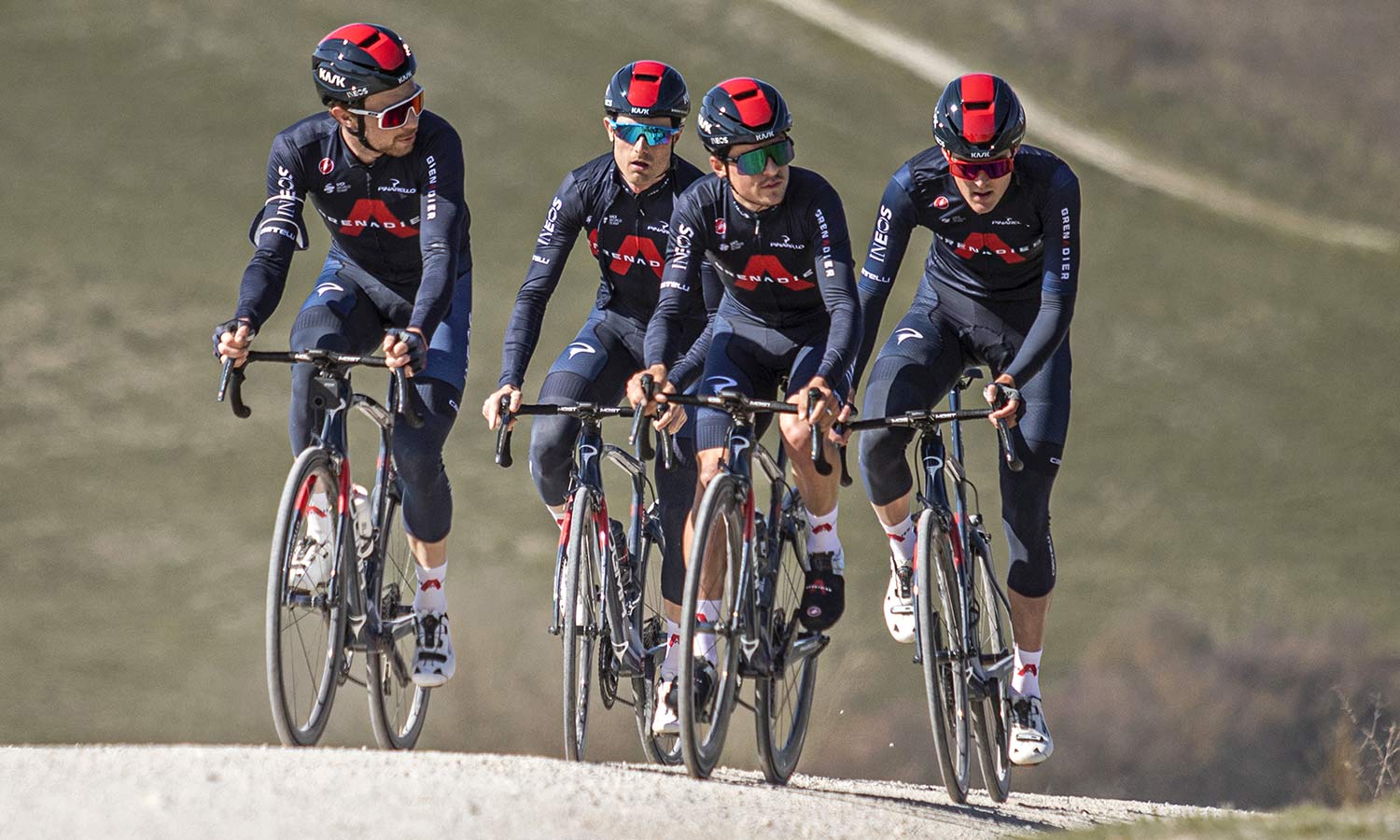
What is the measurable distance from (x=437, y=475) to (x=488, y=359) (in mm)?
24212

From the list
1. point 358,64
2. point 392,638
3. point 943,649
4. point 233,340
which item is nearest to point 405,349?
point 233,340

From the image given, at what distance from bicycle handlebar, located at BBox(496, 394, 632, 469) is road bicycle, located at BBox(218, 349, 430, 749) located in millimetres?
342

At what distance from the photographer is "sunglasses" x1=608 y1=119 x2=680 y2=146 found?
25.3 ft

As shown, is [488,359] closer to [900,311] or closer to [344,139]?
[900,311]

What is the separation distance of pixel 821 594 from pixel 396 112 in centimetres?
260

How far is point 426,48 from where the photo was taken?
1614 inches

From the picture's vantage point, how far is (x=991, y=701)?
25.2 ft

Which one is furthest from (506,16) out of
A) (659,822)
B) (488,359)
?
(659,822)

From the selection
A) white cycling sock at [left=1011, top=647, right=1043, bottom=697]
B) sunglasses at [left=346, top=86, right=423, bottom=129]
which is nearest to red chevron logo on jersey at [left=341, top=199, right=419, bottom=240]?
sunglasses at [left=346, top=86, right=423, bottom=129]

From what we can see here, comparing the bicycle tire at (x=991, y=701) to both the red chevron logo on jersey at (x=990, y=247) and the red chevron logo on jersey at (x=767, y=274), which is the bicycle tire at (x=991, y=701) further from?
the red chevron logo on jersey at (x=767, y=274)

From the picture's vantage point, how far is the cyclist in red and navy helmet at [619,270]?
7656 millimetres

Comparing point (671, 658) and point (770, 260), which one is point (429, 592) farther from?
point (770, 260)

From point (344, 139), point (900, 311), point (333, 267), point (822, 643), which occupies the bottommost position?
point (822, 643)

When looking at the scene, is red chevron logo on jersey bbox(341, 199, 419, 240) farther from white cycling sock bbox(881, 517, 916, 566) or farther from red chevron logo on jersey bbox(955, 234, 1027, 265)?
white cycling sock bbox(881, 517, 916, 566)
